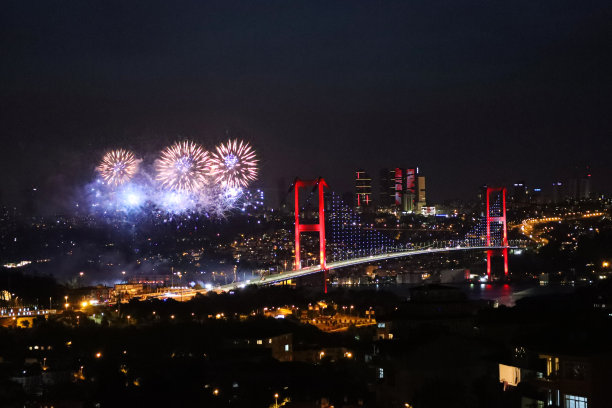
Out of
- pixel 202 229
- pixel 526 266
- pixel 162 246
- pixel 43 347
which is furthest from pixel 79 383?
pixel 202 229

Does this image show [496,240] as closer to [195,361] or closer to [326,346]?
[326,346]

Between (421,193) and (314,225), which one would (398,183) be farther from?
(314,225)

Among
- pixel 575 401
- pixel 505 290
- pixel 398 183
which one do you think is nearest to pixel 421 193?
pixel 398 183

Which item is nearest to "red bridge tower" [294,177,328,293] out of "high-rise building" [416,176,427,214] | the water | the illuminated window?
the water

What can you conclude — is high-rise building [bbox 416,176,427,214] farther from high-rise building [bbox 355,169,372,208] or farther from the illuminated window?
the illuminated window

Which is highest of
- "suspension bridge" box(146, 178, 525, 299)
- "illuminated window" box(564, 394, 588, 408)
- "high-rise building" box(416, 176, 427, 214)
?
"high-rise building" box(416, 176, 427, 214)

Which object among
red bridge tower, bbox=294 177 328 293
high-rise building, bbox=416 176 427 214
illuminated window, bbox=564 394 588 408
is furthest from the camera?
high-rise building, bbox=416 176 427 214

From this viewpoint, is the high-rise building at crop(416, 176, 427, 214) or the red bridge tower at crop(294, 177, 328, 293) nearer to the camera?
the red bridge tower at crop(294, 177, 328, 293)

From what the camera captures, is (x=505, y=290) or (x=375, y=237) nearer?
(x=505, y=290)

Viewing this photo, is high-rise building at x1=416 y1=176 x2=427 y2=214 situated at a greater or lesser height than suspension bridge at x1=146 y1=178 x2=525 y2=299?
greater
